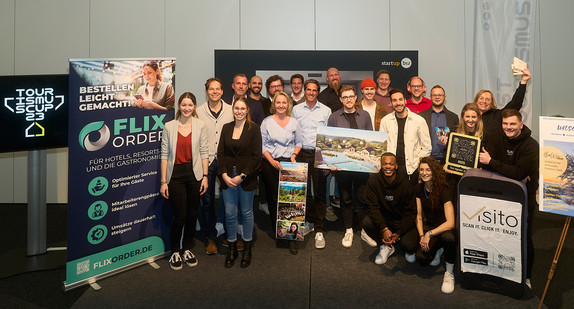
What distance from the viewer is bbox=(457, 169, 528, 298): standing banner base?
3.17 metres

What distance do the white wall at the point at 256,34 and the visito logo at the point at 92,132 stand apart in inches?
109

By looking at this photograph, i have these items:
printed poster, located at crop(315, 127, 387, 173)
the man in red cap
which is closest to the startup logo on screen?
printed poster, located at crop(315, 127, 387, 173)

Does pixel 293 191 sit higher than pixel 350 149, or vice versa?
pixel 350 149

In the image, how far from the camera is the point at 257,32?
612 centimetres

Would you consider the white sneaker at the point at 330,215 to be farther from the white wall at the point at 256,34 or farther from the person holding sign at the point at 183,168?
the white wall at the point at 256,34

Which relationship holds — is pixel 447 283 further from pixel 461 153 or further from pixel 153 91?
pixel 153 91

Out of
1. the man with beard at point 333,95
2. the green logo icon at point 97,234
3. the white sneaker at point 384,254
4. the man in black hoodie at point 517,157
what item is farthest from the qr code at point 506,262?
the green logo icon at point 97,234

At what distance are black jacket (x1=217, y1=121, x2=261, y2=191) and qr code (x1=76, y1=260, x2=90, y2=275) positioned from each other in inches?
51.1

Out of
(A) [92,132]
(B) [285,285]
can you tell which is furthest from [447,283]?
(A) [92,132]

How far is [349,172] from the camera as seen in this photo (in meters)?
4.33

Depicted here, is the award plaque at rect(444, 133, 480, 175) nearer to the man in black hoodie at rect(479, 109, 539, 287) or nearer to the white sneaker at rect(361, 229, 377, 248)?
the man in black hoodie at rect(479, 109, 539, 287)

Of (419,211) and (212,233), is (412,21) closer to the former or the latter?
(419,211)

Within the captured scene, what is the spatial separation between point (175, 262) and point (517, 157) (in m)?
3.06

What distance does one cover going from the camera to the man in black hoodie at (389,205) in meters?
3.82
